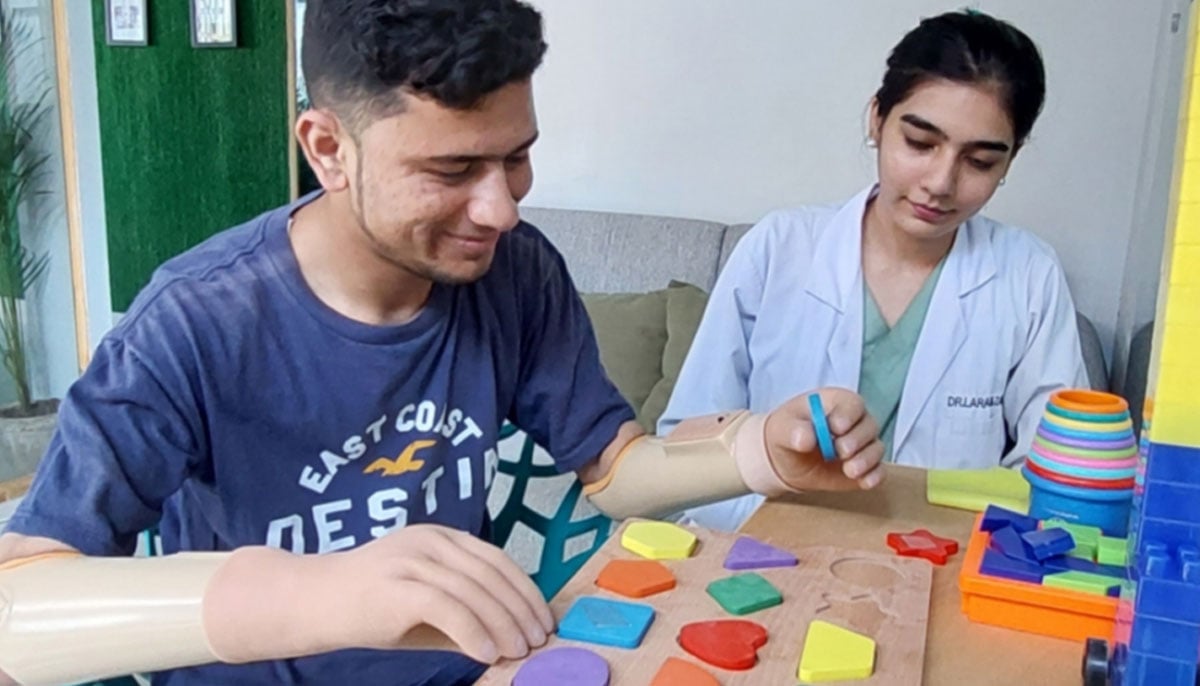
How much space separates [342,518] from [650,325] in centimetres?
123

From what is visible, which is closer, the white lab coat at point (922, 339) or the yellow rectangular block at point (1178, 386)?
the yellow rectangular block at point (1178, 386)

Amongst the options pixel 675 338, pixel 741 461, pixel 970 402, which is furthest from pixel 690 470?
pixel 675 338

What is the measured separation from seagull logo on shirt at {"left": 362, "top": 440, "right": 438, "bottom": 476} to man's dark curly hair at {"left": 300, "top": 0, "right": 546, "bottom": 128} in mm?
280

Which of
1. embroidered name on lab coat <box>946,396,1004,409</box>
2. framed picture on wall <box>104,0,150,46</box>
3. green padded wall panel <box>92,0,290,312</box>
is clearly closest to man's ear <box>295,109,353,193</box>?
embroidered name on lab coat <box>946,396,1004,409</box>

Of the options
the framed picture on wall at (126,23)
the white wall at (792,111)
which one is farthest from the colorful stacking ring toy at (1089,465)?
the framed picture on wall at (126,23)

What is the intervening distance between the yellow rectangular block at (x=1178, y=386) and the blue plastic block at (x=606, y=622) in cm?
31

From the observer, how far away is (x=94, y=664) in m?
0.63

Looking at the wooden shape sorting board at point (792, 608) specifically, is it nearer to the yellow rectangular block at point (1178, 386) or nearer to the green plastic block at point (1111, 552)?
the green plastic block at point (1111, 552)

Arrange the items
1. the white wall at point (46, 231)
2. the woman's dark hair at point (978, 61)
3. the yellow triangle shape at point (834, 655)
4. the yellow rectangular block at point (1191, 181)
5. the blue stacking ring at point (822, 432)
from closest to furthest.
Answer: the yellow rectangular block at point (1191, 181) < the yellow triangle shape at point (834, 655) < the blue stacking ring at point (822, 432) < the woman's dark hair at point (978, 61) < the white wall at point (46, 231)

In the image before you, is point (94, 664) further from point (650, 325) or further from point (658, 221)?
point (658, 221)

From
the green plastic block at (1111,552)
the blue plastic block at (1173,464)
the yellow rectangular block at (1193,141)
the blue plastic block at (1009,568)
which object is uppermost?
the yellow rectangular block at (1193,141)

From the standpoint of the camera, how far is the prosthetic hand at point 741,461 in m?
0.87

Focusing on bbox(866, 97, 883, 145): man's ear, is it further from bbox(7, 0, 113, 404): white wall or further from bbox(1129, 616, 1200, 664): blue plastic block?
bbox(7, 0, 113, 404): white wall

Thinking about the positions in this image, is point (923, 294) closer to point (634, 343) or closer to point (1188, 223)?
point (634, 343)
